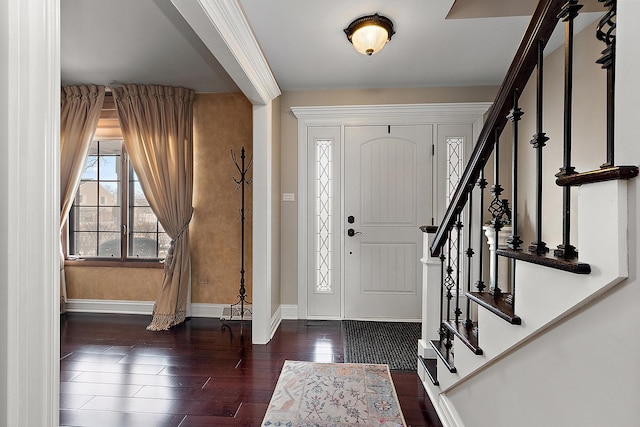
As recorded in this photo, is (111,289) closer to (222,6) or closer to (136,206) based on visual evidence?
(136,206)

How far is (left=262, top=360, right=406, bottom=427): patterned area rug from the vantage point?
199 centimetres

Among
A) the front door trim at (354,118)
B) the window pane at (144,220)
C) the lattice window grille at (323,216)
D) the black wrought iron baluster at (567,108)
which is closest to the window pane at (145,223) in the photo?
the window pane at (144,220)

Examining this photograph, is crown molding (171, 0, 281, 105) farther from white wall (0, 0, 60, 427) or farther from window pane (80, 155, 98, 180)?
window pane (80, 155, 98, 180)

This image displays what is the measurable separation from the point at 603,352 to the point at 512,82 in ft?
3.11

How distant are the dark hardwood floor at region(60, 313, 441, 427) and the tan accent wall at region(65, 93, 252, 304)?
40 cm

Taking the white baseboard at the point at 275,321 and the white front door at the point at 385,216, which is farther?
the white front door at the point at 385,216

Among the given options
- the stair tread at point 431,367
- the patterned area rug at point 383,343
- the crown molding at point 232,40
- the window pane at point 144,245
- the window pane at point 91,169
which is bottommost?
the patterned area rug at point 383,343

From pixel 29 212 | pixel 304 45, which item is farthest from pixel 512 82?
pixel 304 45

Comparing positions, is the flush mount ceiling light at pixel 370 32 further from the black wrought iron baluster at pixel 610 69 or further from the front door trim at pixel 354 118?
the black wrought iron baluster at pixel 610 69

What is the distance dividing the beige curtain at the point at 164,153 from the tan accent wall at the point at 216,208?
17 centimetres

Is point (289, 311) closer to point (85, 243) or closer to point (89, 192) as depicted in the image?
point (85, 243)

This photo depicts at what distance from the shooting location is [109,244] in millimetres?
4086

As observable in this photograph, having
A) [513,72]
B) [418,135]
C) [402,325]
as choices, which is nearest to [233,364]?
[402,325]

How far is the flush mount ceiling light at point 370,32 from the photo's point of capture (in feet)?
7.91
